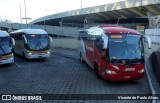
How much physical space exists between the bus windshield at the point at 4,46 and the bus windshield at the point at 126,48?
32.7ft

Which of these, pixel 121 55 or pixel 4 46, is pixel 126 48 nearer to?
pixel 121 55

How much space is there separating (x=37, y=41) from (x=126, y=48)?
12.0 m

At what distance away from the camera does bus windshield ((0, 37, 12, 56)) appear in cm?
1917

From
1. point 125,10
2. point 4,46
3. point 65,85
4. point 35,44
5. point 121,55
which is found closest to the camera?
point 121,55

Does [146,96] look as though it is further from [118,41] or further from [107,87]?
[118,41]

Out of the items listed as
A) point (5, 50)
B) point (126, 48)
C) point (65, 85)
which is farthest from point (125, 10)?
point (65, 85)

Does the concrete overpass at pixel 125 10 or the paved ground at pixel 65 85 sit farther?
the concrete overpass at pixel 125 10

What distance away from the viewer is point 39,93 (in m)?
11.3

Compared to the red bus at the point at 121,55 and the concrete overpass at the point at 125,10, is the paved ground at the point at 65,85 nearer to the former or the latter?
the red bus at the point at 121,55

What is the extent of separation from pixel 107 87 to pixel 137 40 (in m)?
2.92

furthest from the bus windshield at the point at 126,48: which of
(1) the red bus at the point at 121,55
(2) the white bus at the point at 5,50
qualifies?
(2) the white bus at the point at 5,50

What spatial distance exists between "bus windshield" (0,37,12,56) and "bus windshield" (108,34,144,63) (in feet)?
32.7

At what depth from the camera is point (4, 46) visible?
1950 centimetres

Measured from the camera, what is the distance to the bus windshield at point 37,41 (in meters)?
22.5
